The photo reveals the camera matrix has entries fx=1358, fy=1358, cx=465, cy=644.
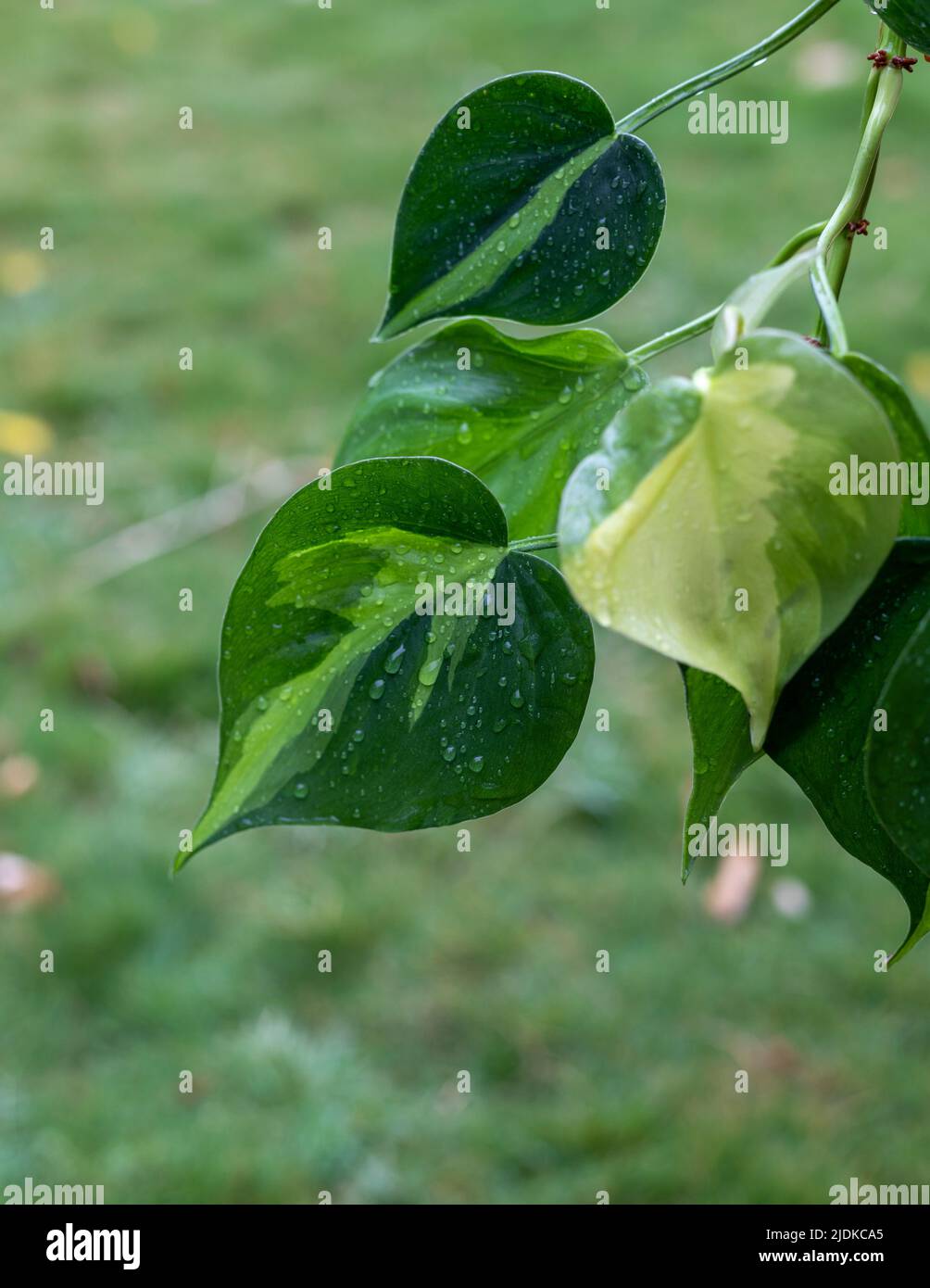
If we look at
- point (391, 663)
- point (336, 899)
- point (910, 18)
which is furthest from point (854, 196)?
point (336, 899)

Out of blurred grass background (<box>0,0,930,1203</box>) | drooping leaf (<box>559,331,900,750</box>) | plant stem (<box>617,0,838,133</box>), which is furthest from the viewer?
blurred grass background (<box>0,0,930,1203</box>)

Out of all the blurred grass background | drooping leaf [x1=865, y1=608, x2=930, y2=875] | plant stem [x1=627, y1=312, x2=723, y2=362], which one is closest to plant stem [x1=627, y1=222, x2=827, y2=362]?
plant stem [x1=627, y1=312, x2=723, y2=362]

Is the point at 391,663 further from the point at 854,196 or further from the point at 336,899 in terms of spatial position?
the point at 336,899

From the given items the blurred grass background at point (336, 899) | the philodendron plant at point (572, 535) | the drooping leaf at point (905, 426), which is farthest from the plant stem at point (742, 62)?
the blurred grass background at point (336, 899)

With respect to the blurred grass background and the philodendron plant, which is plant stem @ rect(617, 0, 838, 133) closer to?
the philodendron plant

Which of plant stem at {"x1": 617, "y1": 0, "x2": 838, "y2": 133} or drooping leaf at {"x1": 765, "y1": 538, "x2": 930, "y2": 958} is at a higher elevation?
plant stem at {"x1": 617, "y1": 0, "x2": 838, "y2": 133}

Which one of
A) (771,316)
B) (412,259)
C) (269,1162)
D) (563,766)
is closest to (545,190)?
(412,259)
